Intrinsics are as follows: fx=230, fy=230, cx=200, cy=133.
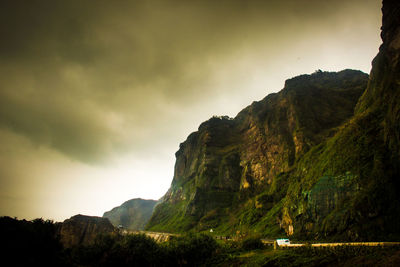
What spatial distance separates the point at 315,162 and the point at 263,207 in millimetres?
38578

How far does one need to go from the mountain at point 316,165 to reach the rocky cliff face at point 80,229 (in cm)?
5718

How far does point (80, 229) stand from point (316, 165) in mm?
84824

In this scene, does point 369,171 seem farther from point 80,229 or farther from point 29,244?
point 80,229

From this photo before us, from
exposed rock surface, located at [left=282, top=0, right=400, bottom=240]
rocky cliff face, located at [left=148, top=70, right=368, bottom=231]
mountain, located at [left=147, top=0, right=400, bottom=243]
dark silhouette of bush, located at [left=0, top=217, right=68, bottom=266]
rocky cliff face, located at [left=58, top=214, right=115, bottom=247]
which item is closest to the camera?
dark silhouette of bush, located at [left=0, top=217, right=68, bottom=266]

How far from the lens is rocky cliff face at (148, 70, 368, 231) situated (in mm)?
120562

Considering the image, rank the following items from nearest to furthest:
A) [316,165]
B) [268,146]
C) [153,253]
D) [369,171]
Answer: [153,253] < [369,171] < [316,165] < [268,146]

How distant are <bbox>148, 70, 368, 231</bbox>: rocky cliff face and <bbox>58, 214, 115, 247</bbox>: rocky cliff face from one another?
6115 centimetres

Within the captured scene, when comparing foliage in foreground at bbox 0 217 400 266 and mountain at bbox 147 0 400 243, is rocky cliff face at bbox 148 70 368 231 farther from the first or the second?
foliage in foreground at bbox 0 217 400 266

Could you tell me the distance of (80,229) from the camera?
83125mm

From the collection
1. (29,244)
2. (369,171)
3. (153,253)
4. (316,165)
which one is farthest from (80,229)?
(369,171)

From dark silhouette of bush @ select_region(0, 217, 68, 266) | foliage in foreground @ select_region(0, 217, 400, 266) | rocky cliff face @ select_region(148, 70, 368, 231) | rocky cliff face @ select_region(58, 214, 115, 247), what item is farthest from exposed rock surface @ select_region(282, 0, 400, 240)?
rocky cliff face @ select_region(58, 214, 115, 247)

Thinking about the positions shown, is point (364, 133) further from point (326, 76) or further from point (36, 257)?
point (326, 76)

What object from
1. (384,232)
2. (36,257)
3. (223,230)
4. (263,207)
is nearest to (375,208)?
(384,232)

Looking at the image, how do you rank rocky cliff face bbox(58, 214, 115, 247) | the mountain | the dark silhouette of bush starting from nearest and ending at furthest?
the dark silhouette of bush < the mountain < rocky cliff face bbox(58, 214, 115, 247)
